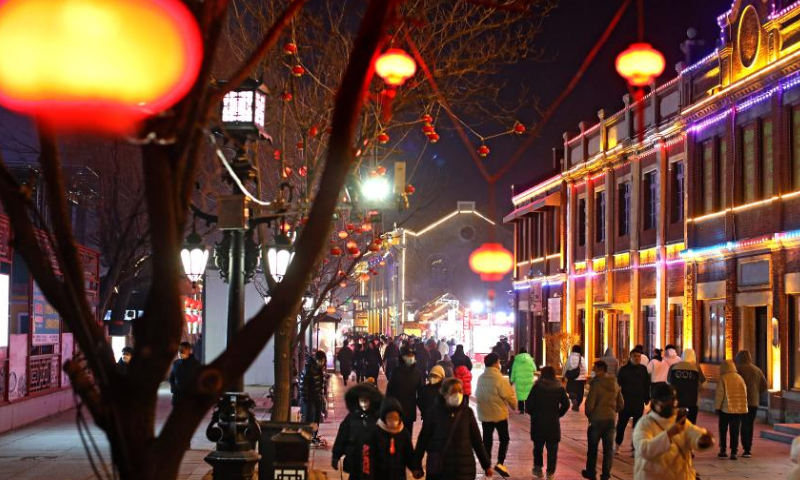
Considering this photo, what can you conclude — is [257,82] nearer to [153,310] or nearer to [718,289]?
[153,310]

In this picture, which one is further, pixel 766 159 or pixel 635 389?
pixel 766 159

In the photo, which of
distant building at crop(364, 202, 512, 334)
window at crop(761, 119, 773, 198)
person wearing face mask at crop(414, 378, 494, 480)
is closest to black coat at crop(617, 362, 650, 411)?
person wearing face mask at crop(414, 378, 494, 480)

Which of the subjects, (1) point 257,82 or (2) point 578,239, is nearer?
(1) point 257,82

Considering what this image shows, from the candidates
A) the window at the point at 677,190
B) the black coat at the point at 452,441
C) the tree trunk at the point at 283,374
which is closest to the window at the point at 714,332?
the window at the point at 677,190

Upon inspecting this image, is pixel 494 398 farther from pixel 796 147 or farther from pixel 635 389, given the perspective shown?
pixel 796 147

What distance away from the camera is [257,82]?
11969 mm

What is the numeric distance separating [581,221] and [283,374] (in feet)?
82.5

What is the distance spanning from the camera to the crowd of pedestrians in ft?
29.9

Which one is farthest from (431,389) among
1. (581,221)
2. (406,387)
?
(581,221)

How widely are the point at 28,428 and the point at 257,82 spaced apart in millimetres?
12400

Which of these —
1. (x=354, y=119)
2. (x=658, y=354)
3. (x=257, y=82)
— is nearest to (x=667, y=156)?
(x=658, y=354)

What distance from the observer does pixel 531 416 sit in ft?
47.7

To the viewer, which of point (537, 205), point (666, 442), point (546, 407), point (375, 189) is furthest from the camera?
point (537, 205)

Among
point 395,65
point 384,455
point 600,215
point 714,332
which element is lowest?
point 384,455
